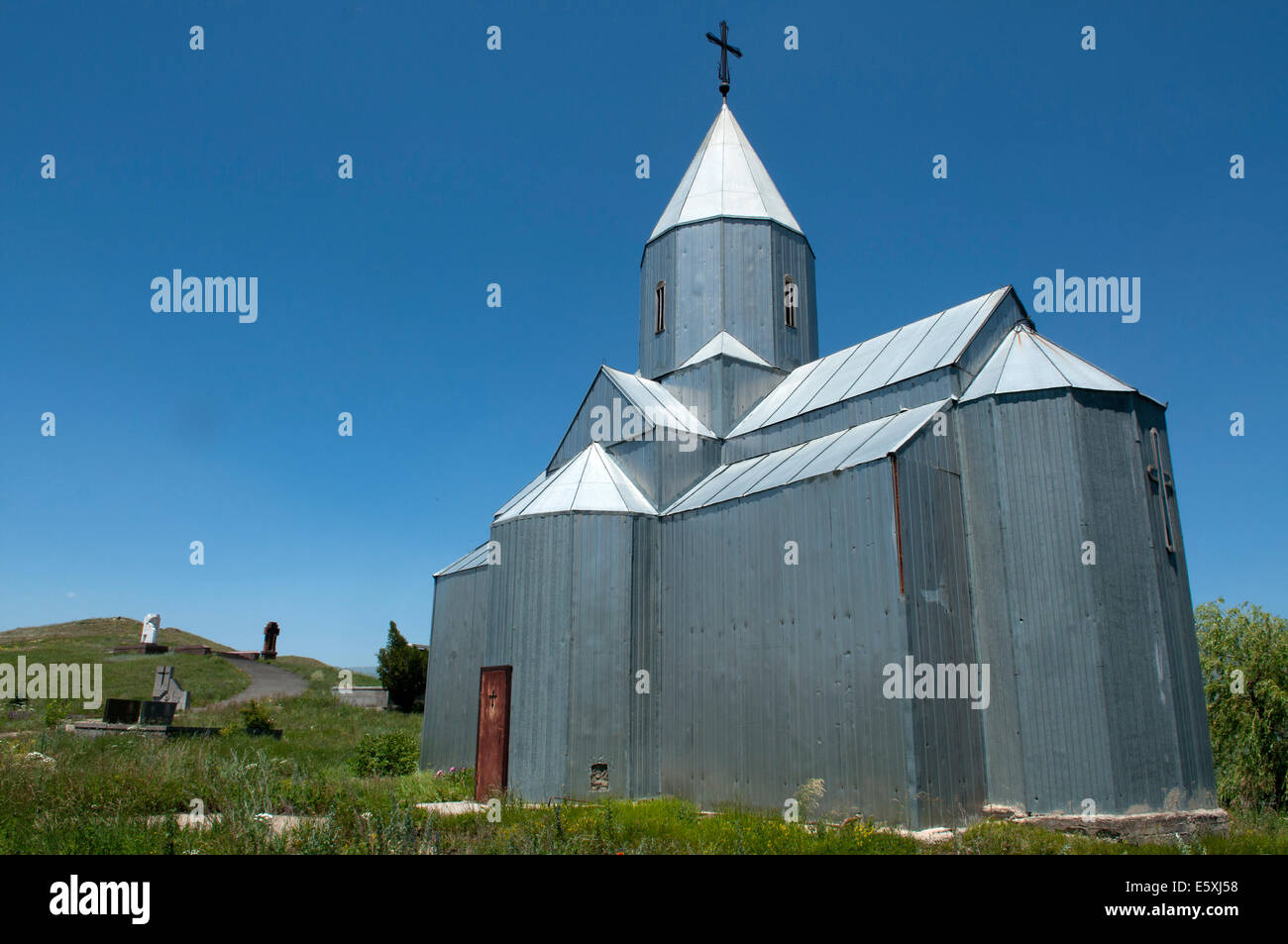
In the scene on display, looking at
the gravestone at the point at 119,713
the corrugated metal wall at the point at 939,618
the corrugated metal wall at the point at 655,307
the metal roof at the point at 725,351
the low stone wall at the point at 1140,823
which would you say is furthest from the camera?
the gravestone at the point at 119,713

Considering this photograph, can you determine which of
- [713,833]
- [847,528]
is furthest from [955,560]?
[713,833]

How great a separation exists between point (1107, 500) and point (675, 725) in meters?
9.38

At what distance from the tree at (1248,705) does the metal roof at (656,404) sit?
1313 centimetres

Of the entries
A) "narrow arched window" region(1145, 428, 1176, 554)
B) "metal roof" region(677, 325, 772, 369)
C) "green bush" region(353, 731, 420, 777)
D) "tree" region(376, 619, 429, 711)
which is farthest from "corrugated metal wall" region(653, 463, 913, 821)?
"tree" region(376, 619, 429, 711)

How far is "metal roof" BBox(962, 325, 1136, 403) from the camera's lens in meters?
15.0

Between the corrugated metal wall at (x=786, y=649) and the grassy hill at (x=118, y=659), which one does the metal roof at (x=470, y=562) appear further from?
the grassy hill at (x=118, y=659)

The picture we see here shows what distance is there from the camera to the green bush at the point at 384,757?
816 inches

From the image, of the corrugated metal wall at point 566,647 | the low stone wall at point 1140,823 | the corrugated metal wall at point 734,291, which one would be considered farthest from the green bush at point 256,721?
the low stone wall at point 1140,823

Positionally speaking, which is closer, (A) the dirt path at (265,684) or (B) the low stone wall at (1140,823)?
(B) the low stone wall at (1140,823)

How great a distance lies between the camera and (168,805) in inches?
476

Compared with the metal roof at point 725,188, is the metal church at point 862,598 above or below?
below

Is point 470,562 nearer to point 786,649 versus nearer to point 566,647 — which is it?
point 566,647

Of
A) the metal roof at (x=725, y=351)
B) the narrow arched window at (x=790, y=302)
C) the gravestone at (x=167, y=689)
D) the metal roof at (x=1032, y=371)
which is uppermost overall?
the narrow arched window at (x=790, y=302)
